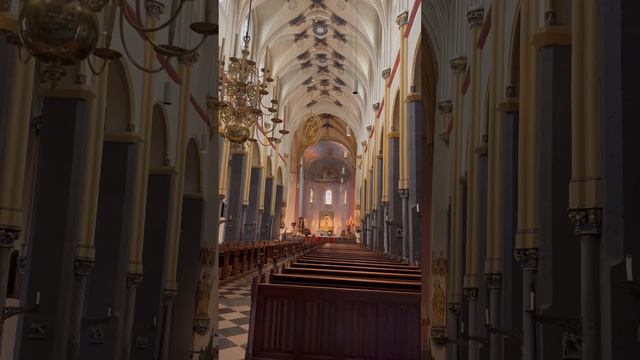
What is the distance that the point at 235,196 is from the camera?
21672mm

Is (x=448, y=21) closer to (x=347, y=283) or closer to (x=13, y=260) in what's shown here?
(x=347, y=283)

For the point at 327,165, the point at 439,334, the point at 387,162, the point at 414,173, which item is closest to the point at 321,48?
the point at 387,162

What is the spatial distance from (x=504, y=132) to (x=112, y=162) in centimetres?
407

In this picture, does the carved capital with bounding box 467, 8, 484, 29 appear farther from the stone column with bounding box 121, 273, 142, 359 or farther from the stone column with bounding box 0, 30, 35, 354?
the stone column with bounding box 121, 273, 142, 359

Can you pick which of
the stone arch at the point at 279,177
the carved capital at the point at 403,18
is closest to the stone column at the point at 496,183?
the carved capital at the point at 403,18

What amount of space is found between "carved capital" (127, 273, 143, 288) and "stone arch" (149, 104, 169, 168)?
1599 millimetres

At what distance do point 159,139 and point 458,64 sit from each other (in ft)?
13.0

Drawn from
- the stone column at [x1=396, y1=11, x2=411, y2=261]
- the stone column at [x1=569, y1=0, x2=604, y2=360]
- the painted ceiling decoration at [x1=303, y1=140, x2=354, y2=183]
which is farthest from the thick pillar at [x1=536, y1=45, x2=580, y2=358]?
the painted ceiling decoration at [x1=303, y1=140, x2=354, y2=183]

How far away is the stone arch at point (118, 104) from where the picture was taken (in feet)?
19.1

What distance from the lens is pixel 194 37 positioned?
6.67 meters

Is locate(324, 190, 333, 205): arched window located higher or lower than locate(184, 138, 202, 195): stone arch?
higher

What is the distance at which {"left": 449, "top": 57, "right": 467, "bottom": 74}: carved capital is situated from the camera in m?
6.39

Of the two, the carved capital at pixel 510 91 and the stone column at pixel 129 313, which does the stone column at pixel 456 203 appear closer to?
the carved capital at pixel 510 91

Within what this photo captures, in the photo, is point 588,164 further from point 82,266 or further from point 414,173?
point 414,173
